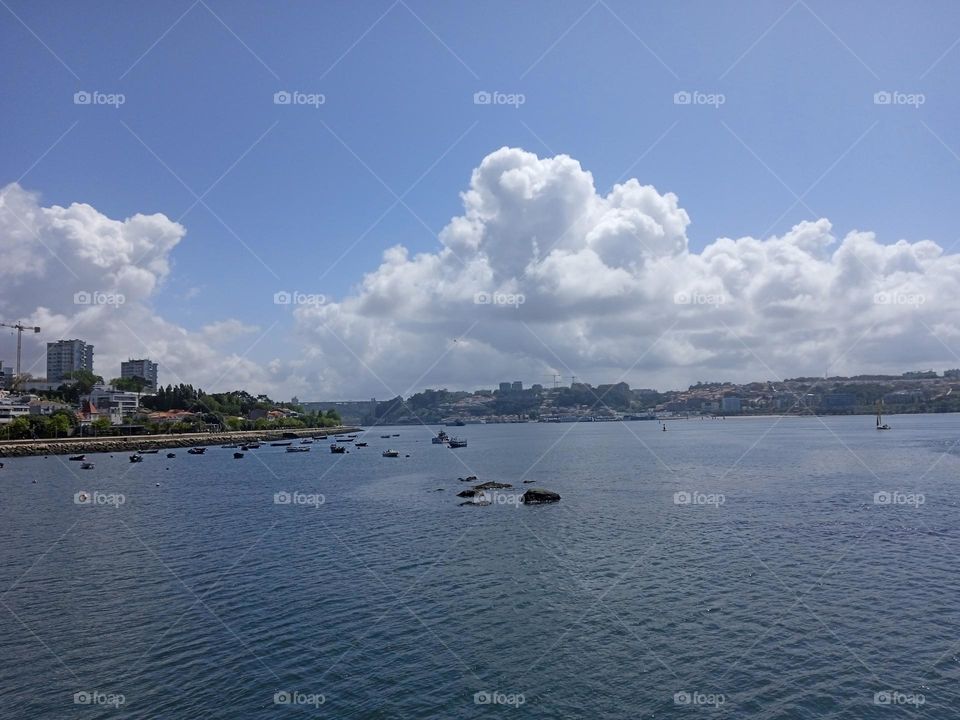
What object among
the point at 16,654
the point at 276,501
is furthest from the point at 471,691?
the point at 276,501

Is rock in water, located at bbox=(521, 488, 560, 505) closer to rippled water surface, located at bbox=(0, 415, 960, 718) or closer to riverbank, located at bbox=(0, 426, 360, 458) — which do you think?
rippled water surface, located at bbox=(0, 415, 960, 718)

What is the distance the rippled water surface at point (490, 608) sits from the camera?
20.0 meters

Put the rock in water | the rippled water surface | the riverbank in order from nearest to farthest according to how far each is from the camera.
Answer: the rippled water surface
the rock in water
the riverbank

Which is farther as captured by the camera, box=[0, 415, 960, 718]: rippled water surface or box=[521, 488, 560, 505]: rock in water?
box=[521, 488, 560, 505]: rock in water

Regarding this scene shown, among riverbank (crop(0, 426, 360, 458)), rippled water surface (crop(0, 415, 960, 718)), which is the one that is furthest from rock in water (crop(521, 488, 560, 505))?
riverbank (crop(0, 426, 360, 458))

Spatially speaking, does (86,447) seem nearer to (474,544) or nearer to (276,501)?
(276,501)

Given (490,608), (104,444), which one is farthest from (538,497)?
(104,444)

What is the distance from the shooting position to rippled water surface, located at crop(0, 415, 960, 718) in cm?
1997

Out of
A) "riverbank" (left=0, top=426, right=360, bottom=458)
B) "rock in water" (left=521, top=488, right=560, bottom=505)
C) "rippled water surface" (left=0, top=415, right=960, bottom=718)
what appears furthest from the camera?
"riverbank" (left=0, top=426, right=360, bottom=458)

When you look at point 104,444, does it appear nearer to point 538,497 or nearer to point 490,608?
point 538,497

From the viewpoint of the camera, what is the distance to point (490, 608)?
28.5 metres

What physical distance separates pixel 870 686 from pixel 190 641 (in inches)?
976

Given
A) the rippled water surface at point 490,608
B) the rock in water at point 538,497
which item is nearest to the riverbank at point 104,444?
the rippled water surface at point 490,608

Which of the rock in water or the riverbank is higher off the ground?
the rock in water
